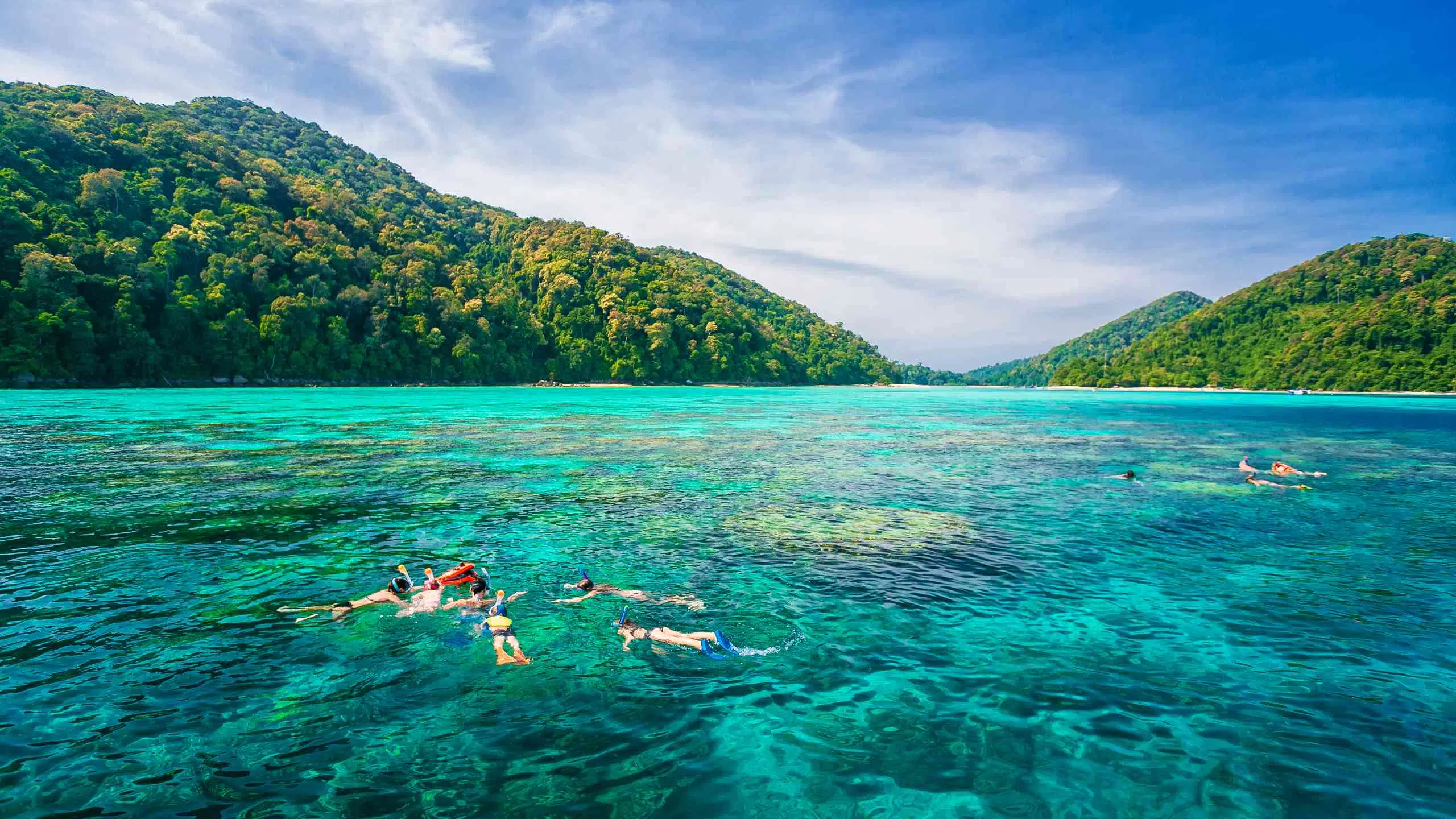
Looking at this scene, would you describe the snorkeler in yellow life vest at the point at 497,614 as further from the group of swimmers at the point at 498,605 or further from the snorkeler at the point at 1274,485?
the snorkeler at the point at 1274,485

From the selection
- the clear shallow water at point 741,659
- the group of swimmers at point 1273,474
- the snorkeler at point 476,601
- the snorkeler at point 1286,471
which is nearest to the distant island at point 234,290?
the clear shallow water at point 741,659

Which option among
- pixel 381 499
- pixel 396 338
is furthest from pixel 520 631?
pixel 396 338

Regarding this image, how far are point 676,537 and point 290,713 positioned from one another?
36.9 ft

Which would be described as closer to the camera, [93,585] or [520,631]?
[520,631]

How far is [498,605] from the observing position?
12398 millimetres

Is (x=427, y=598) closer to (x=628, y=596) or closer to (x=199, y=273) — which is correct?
(x=628, y=596)

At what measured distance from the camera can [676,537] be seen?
760 inches

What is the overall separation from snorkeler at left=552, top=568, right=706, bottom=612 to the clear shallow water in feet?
1.12

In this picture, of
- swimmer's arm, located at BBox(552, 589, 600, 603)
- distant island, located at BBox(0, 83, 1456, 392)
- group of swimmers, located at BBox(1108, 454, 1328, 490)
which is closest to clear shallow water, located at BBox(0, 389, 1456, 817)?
swimmer's arm, located at BBox(552, 589, 600, 603)

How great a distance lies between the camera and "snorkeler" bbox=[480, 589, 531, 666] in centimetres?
1106

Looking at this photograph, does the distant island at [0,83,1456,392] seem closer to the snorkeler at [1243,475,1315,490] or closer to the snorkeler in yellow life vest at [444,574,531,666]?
the snorkeler in yellow life vest at [444,574,531,666]

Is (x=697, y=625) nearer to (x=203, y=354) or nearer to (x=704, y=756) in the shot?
(x=704, y=756)

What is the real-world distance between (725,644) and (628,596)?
3.32 meters

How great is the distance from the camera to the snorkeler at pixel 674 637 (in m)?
11.4
